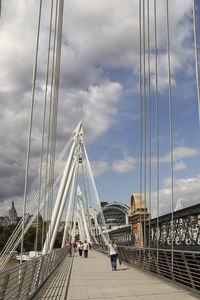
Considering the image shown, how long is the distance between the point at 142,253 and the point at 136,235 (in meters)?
15.6

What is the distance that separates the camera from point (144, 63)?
1449cm

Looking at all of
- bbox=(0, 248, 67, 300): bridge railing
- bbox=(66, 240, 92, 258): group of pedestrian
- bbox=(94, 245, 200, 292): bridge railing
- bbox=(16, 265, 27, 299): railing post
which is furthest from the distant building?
bbox=(16, 265, 27, 299): railing post

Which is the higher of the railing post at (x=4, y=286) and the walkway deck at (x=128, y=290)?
the railing post at (x=4, y=286)

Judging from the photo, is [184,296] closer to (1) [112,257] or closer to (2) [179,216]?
(1) [112,257]

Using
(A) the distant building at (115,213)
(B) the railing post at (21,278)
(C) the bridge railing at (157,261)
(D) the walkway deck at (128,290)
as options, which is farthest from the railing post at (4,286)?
(A) the distant building at (115,213)

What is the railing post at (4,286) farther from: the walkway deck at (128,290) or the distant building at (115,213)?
the distant building at (115,213)

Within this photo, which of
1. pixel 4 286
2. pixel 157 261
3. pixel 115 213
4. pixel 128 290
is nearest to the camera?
pixel 4 286

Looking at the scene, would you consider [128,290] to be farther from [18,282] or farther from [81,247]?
[81,247]

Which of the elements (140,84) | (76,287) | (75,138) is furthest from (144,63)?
(75,138)

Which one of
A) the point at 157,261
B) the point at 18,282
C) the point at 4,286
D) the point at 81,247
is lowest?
the point at 81,247

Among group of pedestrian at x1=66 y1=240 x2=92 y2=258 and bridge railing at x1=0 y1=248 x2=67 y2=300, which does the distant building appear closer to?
group of pedestrian at x1=66 y1=240 x2=92 y2=258

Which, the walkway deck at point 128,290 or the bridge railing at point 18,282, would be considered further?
the walkway deck at point 128,290

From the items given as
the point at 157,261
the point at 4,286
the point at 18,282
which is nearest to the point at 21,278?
the point at 18,282

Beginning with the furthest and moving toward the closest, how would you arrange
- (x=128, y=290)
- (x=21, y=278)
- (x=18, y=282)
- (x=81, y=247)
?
(x=81, y=247) → (x=128, y=290) → (x=21, y=278) → (x=18, y=282)
